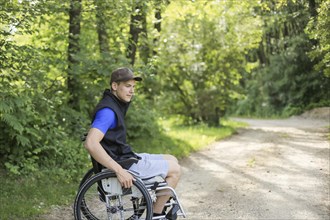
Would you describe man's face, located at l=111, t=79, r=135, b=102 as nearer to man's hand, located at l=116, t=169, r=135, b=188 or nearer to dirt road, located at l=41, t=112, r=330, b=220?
man's hand, located at l=116, t=169, r=135, b=188

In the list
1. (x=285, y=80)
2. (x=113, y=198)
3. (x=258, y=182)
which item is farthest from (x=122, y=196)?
(x=285, y=80)

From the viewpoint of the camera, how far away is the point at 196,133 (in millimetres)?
13383

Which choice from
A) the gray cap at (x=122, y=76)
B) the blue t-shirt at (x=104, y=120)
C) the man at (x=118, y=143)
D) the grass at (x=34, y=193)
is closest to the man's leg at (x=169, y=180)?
the man at (x=118, y=143)

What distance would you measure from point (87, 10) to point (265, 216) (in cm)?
462

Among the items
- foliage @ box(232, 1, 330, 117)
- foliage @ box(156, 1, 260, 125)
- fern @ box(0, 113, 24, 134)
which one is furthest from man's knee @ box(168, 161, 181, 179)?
foliage @ box(156, 1, 260, 125)

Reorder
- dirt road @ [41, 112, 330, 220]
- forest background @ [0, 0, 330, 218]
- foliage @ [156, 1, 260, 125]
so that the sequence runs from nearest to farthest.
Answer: dirt road @ [41, 112, 330, 220], forest background @ [0, 0, 330, 218], foliage @ [156, 1, 260, 125]

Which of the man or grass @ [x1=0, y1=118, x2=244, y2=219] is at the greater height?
the man

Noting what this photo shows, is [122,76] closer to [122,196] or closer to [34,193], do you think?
[122,196]

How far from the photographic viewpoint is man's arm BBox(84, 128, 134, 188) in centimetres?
377

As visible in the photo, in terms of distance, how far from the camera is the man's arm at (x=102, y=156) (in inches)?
148

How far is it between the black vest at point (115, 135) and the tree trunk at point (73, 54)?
12.3ft

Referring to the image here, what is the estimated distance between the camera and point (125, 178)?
3805 mm

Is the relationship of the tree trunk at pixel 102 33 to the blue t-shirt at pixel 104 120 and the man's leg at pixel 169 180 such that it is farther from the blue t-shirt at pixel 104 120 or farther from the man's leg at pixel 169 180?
the man's leg at pixel 169 180

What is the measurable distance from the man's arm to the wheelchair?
93 millimetres
